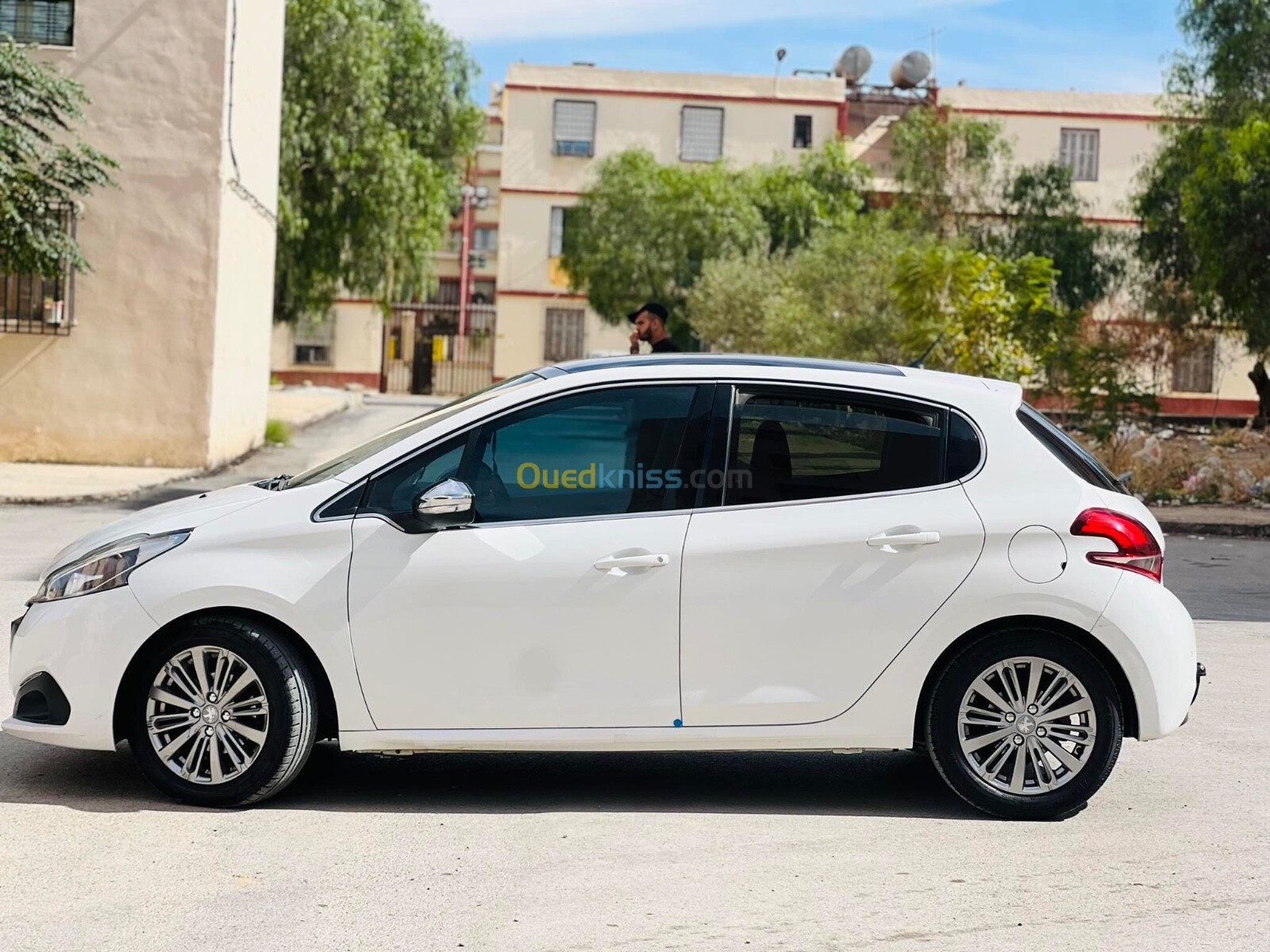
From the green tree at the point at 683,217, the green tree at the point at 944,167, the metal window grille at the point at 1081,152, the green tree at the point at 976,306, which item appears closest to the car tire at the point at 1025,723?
the green tree at the point at 976,306

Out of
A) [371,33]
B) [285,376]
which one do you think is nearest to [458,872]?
[371,33]

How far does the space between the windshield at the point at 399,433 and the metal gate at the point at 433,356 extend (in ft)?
171

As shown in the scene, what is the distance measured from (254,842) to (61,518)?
10.6 m

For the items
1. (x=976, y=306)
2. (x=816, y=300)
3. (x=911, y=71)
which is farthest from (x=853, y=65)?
(x=976, y=306)

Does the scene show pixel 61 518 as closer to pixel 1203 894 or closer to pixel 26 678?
pixel 26 678

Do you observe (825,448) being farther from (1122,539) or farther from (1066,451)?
(1122,539)

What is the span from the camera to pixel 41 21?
19750 millimetres

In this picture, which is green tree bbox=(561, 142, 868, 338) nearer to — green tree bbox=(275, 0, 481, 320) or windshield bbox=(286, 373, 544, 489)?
green tree bbox=(275, 0, 481, 320)

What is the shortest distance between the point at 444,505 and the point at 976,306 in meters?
15.9

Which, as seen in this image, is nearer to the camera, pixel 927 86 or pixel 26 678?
pixel 26 678

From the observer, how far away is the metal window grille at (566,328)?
58.1 meters

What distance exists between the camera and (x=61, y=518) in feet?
50.0

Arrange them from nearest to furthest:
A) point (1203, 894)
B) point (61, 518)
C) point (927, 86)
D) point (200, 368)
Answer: point (1203, 894), point (61, 518), point (200, 368), point (927, 86)

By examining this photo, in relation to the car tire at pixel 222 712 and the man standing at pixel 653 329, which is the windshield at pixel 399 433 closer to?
the car tire at pixel 222 712
